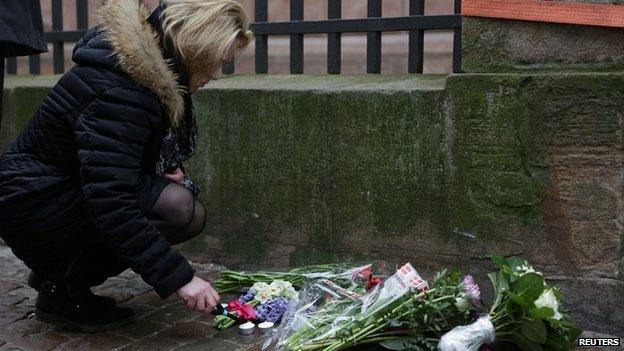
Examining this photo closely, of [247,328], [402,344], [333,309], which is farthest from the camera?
[247,328]

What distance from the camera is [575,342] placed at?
2969mm

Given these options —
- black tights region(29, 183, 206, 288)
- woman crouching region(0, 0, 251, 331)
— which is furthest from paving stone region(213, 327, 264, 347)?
black tights region(29, 183, 206, 288)

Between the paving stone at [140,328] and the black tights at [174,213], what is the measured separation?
13.4 inches

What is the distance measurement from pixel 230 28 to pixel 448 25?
1.24 metres

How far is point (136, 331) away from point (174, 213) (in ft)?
1.66

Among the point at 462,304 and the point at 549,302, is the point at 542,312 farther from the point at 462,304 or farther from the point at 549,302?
the point at 462,304

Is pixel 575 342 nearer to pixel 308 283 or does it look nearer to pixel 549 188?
pixel 549 188

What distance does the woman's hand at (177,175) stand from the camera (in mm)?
3135

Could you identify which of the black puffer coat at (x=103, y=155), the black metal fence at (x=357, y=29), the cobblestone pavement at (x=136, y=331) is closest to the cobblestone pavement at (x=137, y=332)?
the cobblestone pavement at (x=136, y=331)

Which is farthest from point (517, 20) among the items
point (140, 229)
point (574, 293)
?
point (140, 229)

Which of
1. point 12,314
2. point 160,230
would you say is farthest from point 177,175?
point 12,314

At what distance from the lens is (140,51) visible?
2.68 metres

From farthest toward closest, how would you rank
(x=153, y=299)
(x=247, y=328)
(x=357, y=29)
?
1. (x=357, y=29)
2. (x=153, y=299)
3. (x=247, y=328)

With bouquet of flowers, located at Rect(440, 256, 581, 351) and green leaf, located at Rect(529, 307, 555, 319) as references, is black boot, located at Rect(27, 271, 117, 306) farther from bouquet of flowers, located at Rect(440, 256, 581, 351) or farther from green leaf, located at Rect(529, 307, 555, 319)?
green leaf, located at Rect(529, 307, 555, 319)
